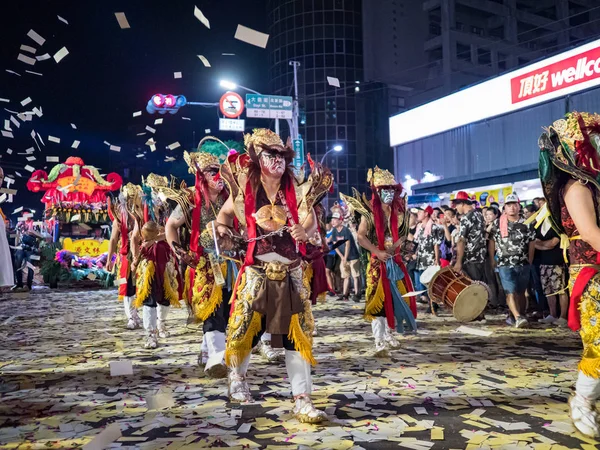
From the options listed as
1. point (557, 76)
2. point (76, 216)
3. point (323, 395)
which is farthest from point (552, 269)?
point (76, 216)

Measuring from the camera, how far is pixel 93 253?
21.8 metres

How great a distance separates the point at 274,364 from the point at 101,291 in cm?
1329

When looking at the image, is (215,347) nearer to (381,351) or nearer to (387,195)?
(381,351)

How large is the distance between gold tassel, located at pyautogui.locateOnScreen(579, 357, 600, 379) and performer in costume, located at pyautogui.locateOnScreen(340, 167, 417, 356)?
3279mm

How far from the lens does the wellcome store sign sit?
21.9m

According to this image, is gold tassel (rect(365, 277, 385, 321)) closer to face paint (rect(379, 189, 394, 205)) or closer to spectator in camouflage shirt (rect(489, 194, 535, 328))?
face paint (rect(379, 189, 394, 205))

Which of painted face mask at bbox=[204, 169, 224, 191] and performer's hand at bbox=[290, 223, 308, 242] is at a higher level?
painted face mask at bbox=[204, 169, 224, 191]

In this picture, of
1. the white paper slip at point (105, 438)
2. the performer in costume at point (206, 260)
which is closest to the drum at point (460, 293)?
the performer in costume at point (206, 260)

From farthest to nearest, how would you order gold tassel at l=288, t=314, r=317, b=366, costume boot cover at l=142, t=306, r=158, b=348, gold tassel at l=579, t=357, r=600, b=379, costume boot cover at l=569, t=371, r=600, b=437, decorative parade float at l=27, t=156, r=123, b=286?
decorative parade float at l=27, t=156, r=123, b=286 → costume boot cover at l=142, t=306, r=158, b=348 → gold tassel at l=288, t=314, r=317, b=366 → costume boot cover at l=569, t=371, r=600, b=437 → gold tassel at l=579, t=357, r=600, b=379

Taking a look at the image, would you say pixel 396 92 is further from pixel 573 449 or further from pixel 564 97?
pixel 573 449

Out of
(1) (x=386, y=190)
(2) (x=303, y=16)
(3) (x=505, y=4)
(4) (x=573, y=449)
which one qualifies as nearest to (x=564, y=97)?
(1) (x=386, y=190)

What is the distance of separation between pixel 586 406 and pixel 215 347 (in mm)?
3488

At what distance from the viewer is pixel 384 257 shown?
7086 mm

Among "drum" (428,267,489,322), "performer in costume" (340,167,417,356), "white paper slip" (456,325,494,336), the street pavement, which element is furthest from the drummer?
"performer in costume" (340,167,417,356)
